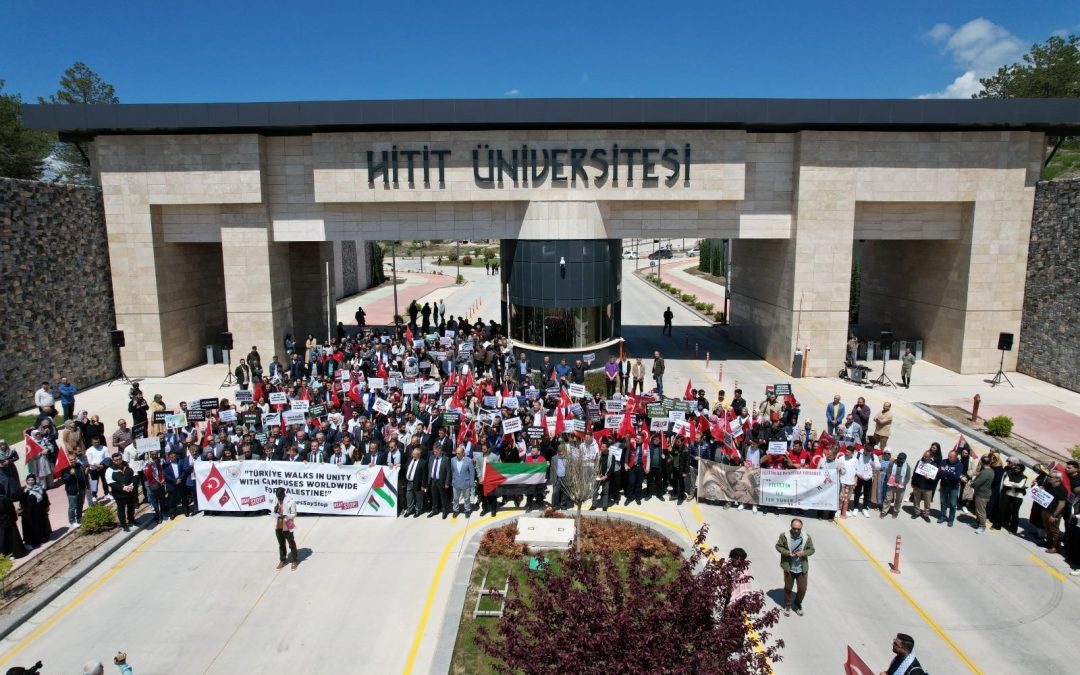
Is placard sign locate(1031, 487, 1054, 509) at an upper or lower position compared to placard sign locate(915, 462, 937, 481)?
lower

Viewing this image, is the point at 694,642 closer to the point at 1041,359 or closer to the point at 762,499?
the point at 762,499

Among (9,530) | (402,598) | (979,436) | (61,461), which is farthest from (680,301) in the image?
(9,530)

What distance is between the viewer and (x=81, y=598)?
11.2 m

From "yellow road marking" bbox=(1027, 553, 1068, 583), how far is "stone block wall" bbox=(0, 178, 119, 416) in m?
26.3

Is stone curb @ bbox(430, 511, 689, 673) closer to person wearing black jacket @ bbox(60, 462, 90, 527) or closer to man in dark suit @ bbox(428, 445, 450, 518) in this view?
man in dark suit @ bbox(428, 445, 450, 518)

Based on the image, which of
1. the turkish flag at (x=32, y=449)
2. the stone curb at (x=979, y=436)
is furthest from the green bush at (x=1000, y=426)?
the turkish flag at (x=32, y=449)

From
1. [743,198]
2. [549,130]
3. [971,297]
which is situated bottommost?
[971,297]

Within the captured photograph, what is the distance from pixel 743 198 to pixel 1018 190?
993 cm

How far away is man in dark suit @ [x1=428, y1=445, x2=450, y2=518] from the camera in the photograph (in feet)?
45.5

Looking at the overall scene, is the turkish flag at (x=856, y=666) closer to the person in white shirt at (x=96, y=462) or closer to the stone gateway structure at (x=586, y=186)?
the person in white shirt at (x=96, y=462)

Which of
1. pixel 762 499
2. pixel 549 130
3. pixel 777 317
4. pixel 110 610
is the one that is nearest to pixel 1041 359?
pixel 777 317

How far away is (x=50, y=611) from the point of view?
10.9m

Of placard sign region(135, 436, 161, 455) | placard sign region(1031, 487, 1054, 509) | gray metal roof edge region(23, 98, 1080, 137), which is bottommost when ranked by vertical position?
placard sign region(1031, 487, 1054, 509)

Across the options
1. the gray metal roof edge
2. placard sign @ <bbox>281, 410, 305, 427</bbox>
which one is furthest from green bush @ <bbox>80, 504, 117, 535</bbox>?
the gray metal roof edge
